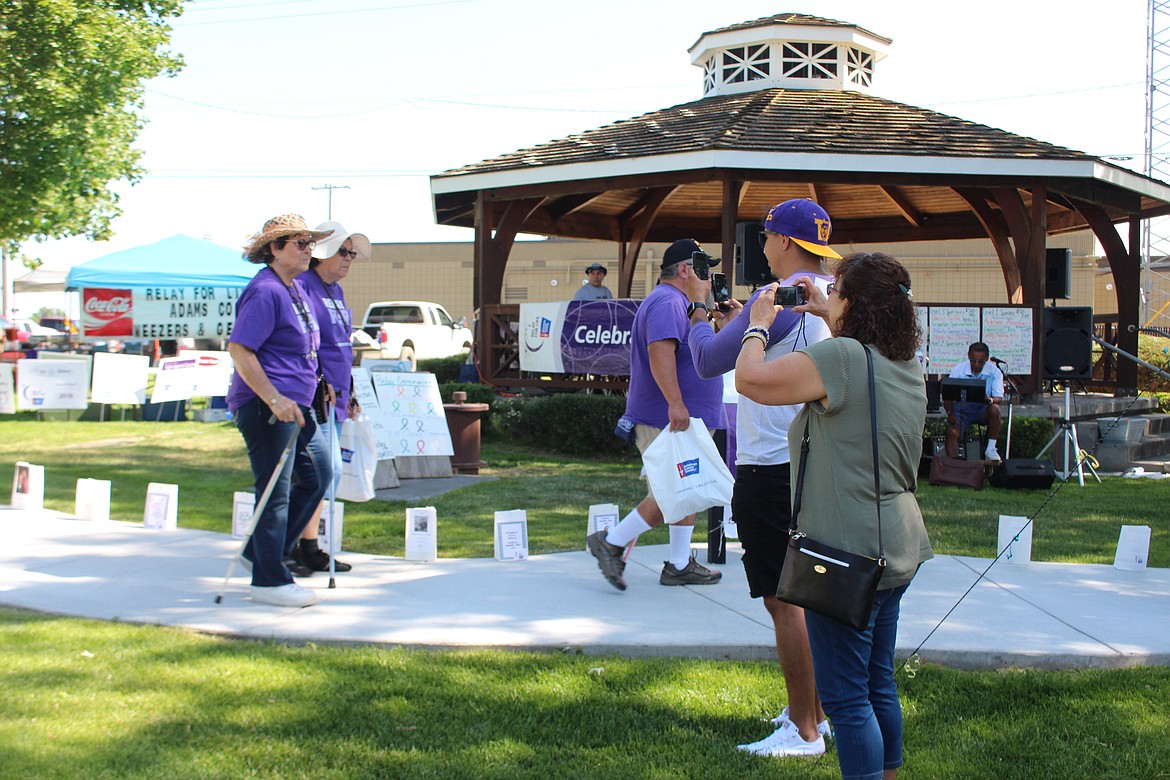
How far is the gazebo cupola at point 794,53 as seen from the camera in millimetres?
16812

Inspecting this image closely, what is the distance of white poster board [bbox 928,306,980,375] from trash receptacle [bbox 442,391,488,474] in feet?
19.7

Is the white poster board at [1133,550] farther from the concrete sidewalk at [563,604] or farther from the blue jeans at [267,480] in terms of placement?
the blue jeans at [267,480]

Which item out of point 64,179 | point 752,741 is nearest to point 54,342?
point 64,179

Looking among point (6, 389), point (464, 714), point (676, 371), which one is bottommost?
point (464, 714)

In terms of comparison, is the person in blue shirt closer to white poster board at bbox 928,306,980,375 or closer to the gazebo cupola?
white poster board at bbox 928,306,980,375

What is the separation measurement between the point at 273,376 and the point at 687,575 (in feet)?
8.21

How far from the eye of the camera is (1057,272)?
576 inches

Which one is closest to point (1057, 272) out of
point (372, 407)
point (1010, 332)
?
point (1010, 332)

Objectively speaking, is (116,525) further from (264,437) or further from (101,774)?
(101,774)

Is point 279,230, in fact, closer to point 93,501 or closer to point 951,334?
point 93,501

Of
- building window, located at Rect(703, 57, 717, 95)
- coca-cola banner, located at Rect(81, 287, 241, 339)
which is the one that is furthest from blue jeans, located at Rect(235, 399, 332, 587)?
building window, located at Rect(703, 57, 717, 95)

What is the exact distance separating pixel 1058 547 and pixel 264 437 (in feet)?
18.2

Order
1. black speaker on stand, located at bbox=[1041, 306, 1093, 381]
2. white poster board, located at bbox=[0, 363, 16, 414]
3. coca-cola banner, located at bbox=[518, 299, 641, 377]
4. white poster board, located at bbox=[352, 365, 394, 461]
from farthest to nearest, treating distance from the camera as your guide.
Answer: white poster board, located at bbox=[0, 363, 16, 414], coca-cola banner, located at bbox=[518, 299, 641, 377], black speaker on stand, located at bbox=[1041, 306, 1093, 381], white poster board, located at bbox=[352, 365, 394, 461]

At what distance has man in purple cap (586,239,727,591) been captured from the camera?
17.3ft
